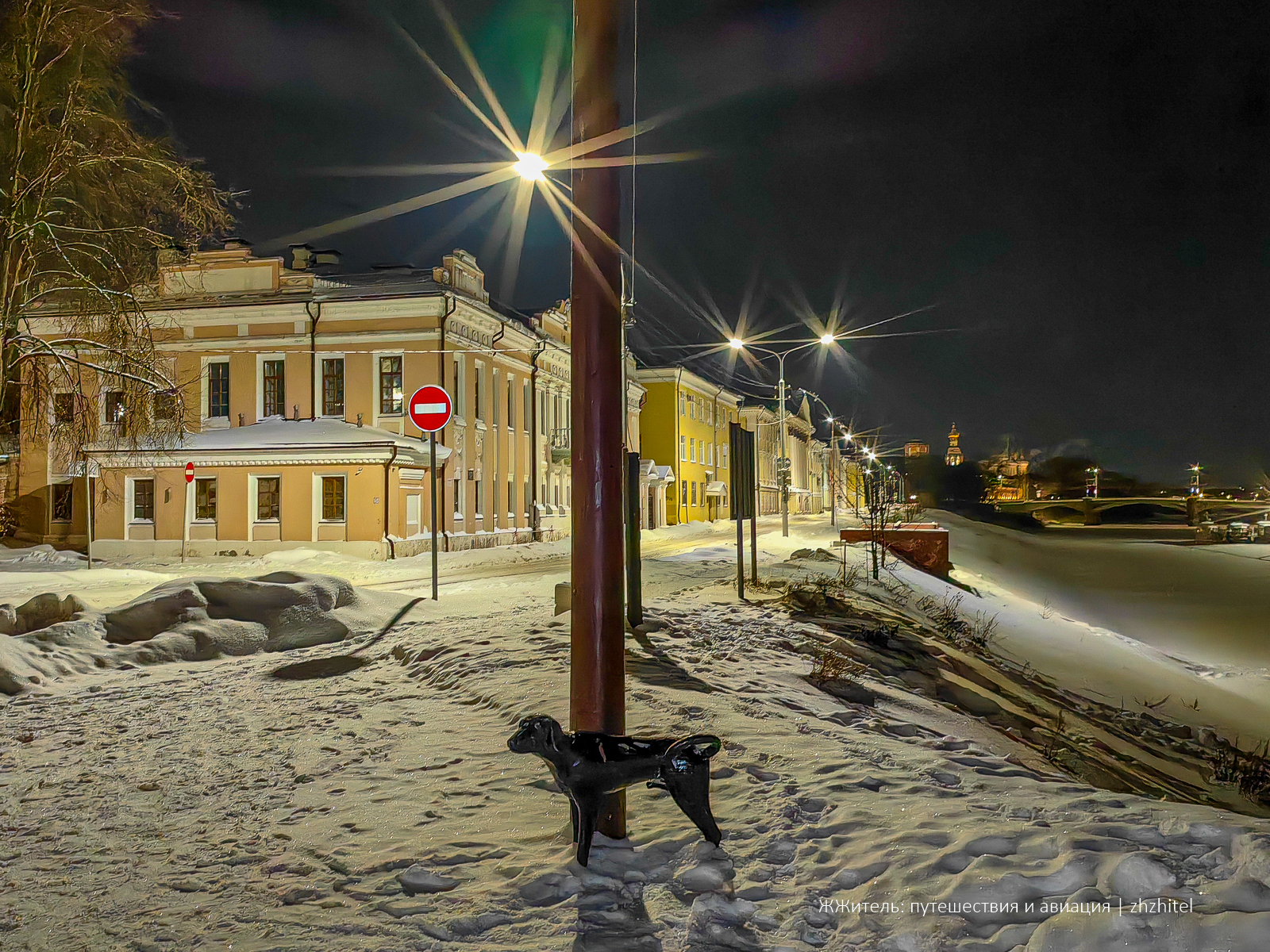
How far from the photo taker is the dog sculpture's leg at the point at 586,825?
363 centimetres

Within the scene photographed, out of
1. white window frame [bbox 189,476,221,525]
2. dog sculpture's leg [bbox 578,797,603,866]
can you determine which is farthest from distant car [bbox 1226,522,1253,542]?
dog sculpture's leg [bbox 578,797,603,866]

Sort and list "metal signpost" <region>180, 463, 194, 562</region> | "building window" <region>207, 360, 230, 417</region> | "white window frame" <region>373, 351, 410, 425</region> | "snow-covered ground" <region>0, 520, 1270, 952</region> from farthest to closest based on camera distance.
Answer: "building window" <region>207, 360, 230, 417</region> → "white window frame" <region>373, 351, 410, 425</region> → "metal signpost" <region>180, 463, 194, 562</region> → "snow-covered ground" <region>0, 520, 1270, 952</region>

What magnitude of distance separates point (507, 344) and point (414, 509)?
8662 millimetres

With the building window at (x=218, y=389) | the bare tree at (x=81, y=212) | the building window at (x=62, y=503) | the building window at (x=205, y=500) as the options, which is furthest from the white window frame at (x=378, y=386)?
the bare tree at (x=81, y=212)

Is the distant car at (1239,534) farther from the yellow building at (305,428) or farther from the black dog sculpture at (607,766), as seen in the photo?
the black dog sculpture at (607,766)

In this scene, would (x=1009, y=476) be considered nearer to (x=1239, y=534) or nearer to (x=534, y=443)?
(x=1239, y=534)

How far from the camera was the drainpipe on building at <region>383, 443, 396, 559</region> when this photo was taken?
25.2 m

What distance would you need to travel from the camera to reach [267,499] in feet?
86.4

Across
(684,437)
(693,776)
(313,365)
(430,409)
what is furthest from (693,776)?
(684,437)

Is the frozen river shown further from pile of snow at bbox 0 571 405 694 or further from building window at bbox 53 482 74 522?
building window at bbox 53 482 74 522

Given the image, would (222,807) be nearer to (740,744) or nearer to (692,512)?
(740,744)

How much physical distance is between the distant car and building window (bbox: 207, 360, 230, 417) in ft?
227

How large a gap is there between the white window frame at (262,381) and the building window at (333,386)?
137 centimetres

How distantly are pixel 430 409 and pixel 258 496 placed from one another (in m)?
15.2
